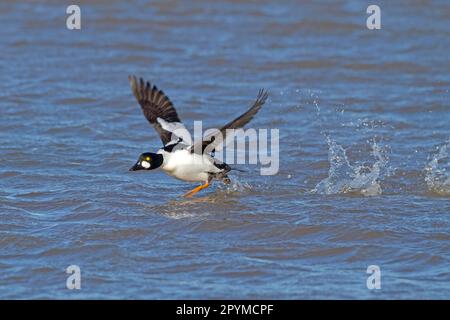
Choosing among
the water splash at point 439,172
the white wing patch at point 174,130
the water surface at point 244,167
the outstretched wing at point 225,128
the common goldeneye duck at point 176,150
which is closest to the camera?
the water surface at point 244,167

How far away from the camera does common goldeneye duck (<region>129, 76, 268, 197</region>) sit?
9125 millimetres

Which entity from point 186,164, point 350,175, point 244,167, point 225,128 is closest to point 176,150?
point 186,164

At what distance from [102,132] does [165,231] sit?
3.54 meters

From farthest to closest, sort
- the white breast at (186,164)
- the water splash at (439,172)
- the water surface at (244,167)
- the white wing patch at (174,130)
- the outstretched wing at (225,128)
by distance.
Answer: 1. the white wing patch at (174,130)
2. the water splash at (439,172)
3. the white breast at (186,164)
4. the outstretched wing at (225,128)
5. the water surface at (244,167)

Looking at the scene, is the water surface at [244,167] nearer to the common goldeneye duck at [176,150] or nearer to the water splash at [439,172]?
the water splash at [439,172]

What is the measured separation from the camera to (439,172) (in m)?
9.83

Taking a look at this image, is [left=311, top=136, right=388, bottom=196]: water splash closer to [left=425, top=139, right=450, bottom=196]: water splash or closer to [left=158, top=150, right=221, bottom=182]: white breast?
[left=425, top=139, right=450, bottom=196]: water splash

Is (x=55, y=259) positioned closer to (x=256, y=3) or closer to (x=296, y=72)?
(x=296, y=72)

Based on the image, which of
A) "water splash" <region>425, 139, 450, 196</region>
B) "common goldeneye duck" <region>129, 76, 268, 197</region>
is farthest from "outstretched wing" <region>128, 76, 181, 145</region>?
"water splash" <region>425, 139, 450, 196</region>

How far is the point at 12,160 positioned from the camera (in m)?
10.6

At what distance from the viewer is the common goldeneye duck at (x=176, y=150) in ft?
29.9

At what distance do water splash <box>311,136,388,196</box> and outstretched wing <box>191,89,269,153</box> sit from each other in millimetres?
1115

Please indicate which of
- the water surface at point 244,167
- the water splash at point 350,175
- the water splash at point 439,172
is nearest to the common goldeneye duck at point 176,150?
the water surface at point 244,167

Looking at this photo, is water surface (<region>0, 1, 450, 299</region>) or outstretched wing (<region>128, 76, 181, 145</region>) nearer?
water surface (<region>0, 1, 450, 299</region>)
